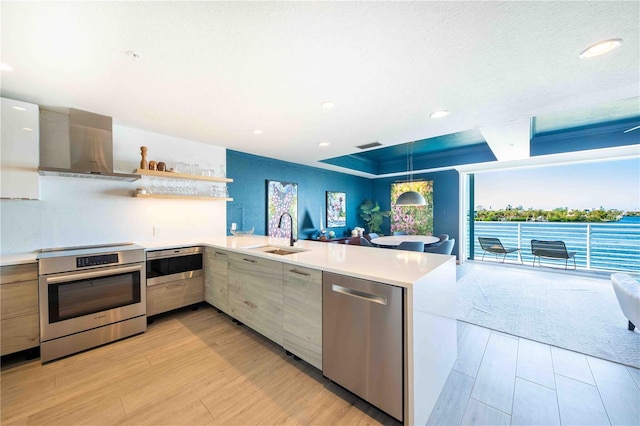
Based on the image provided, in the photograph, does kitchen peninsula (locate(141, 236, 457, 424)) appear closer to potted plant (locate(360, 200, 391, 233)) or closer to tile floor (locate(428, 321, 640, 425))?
tile floor (locate(428, 321, 640, 425))

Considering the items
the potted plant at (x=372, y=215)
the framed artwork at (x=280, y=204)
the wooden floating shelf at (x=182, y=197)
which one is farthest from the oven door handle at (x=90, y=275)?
the potted plant at (x=372, y=215)

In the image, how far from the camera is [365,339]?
1.50 m

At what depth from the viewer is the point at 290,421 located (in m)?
1.47

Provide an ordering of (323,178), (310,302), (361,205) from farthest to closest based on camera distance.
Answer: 1. (361,205)
2. (323,178)
3. (310,302)

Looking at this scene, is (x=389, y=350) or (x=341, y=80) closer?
(x=389, y=350)

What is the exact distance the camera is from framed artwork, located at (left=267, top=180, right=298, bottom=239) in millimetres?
4598

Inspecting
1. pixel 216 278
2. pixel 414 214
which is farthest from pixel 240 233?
pixel 414 214

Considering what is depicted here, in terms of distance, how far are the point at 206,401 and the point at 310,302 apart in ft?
3.14

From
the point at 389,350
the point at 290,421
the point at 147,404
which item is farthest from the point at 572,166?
the point at 147,404

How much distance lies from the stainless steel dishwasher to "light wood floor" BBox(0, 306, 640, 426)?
0.64ft

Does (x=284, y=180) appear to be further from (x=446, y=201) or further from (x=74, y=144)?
(x=446, y=201)

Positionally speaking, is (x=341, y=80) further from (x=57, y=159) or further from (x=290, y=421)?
(x=57, y=159)

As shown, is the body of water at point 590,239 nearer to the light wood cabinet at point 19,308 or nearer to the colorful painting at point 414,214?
the colorful painting at point 414,214

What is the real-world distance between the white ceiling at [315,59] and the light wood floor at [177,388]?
2.38m
